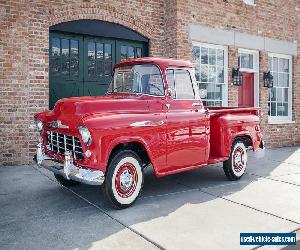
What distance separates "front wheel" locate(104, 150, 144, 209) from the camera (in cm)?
459

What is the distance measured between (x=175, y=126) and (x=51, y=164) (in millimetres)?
1957

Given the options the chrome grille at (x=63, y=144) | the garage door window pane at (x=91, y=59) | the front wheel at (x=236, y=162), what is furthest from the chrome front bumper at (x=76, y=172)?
the garage door window pane at (x=91, y=59)

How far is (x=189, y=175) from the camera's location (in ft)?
23.2

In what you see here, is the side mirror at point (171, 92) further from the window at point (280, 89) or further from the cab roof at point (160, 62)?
the window at point (280, 89)

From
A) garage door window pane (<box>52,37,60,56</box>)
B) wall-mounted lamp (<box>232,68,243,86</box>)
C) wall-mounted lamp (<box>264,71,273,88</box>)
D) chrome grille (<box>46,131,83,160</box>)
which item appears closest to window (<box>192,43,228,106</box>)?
wall-mounted lamp (<box>232,68,243,86</box>)

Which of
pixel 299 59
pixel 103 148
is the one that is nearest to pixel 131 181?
pixel 103 148

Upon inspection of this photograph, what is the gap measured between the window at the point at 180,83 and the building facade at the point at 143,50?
27 centimetres

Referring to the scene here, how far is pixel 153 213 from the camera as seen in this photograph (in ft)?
15.1

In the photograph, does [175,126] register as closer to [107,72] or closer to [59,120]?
[59,120]

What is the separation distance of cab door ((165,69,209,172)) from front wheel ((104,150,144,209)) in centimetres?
62

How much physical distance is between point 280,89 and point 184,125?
26.7 feet

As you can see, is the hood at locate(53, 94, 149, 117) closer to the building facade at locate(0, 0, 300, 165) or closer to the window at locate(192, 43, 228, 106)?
the building facade at locate(0, 0, 300, 165)

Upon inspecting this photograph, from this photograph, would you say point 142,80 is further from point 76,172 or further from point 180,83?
point 76,172

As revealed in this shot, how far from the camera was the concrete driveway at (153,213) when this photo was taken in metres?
3.72
